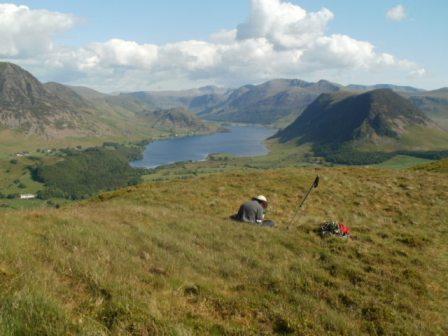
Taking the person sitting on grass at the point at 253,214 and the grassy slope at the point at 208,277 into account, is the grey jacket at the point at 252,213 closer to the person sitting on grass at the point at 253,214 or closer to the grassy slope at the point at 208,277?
the person sitting on grass at the point at 253,214

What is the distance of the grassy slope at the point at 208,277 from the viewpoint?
7.71 metres

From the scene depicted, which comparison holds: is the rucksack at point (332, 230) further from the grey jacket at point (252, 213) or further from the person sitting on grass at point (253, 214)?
the grey jacket at point (252, 213)

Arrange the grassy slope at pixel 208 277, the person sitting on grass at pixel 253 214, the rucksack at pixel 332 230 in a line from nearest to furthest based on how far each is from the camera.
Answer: the grassy slope at pixel 208 277
the rucksack at pixel 332 230
the person sitting on grass at pixel 253 214

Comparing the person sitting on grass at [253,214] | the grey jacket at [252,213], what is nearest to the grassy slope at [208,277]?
the person sitting on grass at [253,214]

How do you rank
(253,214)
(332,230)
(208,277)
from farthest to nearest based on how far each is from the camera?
(253,214)
(332,230)
(208,277)

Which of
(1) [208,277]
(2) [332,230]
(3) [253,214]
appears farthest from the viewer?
(3) [253,214]

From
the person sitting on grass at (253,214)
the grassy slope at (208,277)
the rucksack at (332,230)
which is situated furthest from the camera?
the person sitting on grass at (253,214)

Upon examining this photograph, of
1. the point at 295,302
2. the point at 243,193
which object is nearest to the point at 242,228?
the point at 295,302

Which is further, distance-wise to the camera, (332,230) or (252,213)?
(252,213)

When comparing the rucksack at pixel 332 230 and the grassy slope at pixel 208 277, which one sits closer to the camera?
the grassy slope at pixel 208 277

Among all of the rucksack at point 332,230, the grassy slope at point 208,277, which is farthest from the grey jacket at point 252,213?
the rucksack at point 332,230

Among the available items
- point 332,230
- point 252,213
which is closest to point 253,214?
point 252,213

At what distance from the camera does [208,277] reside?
11859 mm

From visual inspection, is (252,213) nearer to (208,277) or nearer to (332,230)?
(332,230)
